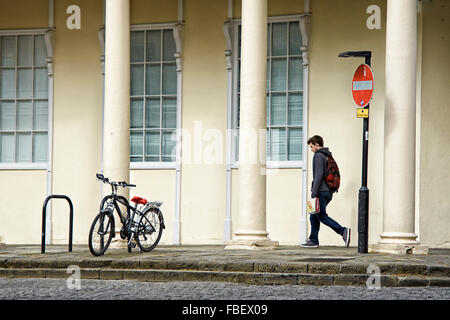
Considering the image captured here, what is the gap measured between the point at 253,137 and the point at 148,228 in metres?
2.02

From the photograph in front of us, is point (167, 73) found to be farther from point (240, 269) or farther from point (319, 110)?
point (240, 269)

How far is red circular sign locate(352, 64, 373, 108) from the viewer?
1218 cm

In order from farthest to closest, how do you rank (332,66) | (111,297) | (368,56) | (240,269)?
(332,66), (368,56), (240,269), (111,297)

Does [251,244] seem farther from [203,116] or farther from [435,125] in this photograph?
[435,125]

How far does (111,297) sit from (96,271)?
2.06 m

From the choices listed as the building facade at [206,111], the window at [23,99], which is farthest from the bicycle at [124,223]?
the window at [23,99]

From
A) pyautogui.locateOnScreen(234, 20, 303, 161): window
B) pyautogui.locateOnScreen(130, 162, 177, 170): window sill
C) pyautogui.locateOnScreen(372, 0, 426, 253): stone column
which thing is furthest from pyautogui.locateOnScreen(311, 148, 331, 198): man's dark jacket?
pyautogui.locateOnScreen(130, 162, 177, 170): window sill

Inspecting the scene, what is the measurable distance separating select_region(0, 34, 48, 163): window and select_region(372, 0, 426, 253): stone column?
710 cm

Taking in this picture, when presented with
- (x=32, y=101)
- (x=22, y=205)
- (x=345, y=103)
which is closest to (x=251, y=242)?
(x=345, y=103)

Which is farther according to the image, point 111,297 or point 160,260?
point 160,260

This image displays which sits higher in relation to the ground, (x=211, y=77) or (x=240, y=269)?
(x=211, y=77)

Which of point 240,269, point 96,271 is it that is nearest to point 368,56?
point 240,269

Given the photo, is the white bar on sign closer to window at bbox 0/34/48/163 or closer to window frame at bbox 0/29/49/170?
window frame at bbox 0/29/49/170

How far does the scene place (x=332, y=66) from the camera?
597 inches
